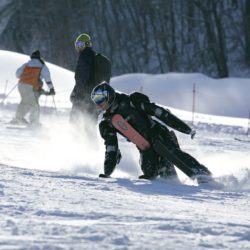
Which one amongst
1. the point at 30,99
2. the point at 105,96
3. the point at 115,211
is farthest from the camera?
the point at 30,99

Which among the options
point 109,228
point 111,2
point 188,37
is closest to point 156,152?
point 109,228

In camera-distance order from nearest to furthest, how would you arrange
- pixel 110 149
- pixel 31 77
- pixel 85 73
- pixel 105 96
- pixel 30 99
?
pixel 105 96 → pixel 110 149 → pixel 85 73 → pixel 31 77 → pixel 30 99

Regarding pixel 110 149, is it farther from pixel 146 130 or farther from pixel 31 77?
pixel 31 77

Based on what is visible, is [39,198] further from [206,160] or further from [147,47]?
[147,47]

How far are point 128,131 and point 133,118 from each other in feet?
0.48

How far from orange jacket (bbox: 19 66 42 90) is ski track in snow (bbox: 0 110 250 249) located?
5.92 meters

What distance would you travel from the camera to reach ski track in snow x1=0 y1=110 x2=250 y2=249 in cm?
434

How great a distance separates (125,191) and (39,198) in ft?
3.60

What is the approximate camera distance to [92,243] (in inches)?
167

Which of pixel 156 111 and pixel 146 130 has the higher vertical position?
pixel 156 111

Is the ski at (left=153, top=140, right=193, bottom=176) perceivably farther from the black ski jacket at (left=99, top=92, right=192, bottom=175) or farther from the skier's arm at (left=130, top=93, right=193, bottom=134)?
the skier's arm at (left=130, top=93, right=193, bottom=134)

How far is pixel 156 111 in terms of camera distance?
25.7 feet

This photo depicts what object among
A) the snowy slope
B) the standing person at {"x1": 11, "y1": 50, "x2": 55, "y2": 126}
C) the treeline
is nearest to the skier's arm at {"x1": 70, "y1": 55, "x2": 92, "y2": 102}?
the snowy slope

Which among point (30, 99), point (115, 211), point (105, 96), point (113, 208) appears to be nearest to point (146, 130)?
point (105, 96)
